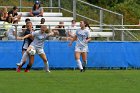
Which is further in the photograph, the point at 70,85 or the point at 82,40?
the point at 82,40

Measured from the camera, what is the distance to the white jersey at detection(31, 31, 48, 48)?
76.5ft

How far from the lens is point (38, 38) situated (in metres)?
23.4

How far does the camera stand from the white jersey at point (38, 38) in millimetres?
23312

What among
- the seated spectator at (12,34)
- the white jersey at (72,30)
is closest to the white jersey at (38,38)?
the seated spectator at (12,34)

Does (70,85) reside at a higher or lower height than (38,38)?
lower

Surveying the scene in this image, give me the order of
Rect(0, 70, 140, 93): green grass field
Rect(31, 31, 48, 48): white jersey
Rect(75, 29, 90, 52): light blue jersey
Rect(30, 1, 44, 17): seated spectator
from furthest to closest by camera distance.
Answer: Rect(30, 1, 44, 17): seated spectator → Rect(75, 29, 90, 52): light blue jersey → Rect(31, 31, 48, 48): white jersey → Rect(0, 70, 140, 93): green grass field

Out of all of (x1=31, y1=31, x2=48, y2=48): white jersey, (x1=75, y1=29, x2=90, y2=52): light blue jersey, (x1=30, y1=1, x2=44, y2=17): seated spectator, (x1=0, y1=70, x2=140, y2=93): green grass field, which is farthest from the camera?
(x1=30, y1=1, x2=44, y2=17): seated spectator

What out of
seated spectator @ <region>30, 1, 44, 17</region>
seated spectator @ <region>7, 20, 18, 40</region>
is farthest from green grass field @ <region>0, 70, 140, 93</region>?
seated spectator @ <region>30, 1, 44, 17</region>

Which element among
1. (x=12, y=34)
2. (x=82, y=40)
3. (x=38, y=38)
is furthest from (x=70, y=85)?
(x=12, y=34)

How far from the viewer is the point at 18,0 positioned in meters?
38.2

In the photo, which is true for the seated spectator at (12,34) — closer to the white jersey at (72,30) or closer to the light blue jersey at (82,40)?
the white jersey at (72,30)

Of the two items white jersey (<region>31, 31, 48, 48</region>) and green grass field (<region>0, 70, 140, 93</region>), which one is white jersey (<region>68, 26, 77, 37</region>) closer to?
white jersey (<region>31, 31, 48, 48</region>)

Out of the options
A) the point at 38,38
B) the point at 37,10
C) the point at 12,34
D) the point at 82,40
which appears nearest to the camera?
the point at 38,38

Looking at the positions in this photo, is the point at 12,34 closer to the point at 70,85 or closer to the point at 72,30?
the point at 72,30
